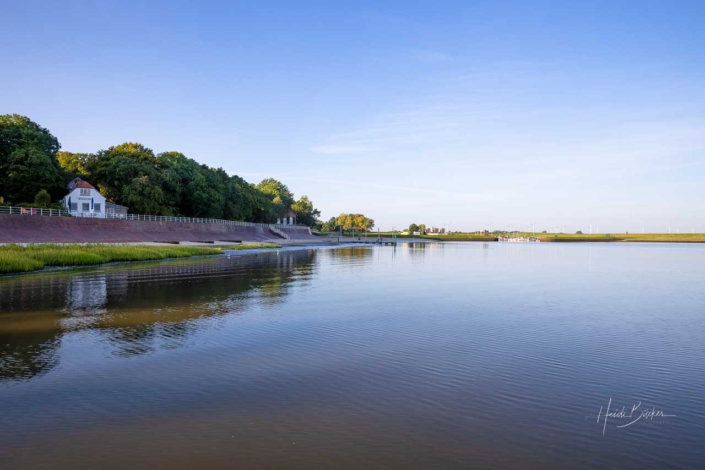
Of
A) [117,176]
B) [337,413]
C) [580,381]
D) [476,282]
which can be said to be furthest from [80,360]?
[117,176]

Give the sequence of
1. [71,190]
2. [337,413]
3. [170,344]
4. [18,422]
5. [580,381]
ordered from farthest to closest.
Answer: [71,190]
[170,344]
[580,381]
[337,413]
[18,422]

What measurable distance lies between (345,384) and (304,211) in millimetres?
148548

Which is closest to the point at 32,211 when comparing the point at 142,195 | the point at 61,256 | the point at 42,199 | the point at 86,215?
the point at 42,199

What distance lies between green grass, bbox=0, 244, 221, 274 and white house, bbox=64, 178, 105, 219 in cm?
2333

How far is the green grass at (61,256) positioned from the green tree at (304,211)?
11295 centimetres

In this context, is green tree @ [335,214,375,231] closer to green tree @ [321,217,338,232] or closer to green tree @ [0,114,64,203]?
green tree @ [321,217,338,232]

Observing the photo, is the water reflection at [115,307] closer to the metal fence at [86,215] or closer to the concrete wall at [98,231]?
the concrete wall at [98,231]

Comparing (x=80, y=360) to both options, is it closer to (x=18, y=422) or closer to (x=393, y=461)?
(x=18, y=422)

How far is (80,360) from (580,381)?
370 inches

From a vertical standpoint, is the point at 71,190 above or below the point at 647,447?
above

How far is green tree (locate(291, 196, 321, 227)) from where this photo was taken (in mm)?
153125

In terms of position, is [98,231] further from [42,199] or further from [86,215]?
[42,199]

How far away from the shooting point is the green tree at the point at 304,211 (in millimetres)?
153125

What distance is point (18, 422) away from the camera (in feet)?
19.6
